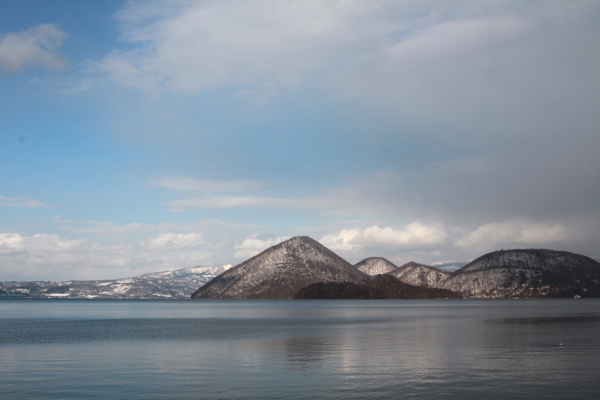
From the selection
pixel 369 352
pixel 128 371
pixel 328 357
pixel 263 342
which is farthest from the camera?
pixel 263 342

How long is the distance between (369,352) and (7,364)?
36031mm

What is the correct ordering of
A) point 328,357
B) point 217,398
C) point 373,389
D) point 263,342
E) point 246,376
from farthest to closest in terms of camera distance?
point 263,342 < point 328,357 < point 246,376 < point 373,389 < point 217,398

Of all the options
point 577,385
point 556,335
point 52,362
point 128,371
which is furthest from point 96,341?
point 556,335

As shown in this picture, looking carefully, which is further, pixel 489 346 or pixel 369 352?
pixel 489 346

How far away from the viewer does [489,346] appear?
6119cm

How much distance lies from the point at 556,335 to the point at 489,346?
808 inches

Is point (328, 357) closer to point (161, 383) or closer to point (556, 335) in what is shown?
point (161, 383)

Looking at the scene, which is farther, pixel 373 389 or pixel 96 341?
pixel 96 341

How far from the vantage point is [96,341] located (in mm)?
72562

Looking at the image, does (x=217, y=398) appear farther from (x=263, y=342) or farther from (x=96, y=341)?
(x=96, y=341)

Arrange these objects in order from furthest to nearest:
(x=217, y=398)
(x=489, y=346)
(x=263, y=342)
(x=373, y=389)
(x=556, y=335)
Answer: (x=556, y=335)
(x=263, y=342)
(x=489, y=346)
(x=373, y=389)
(x=217, y=398)

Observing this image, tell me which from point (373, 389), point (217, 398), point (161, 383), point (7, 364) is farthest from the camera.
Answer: point (7, 364)

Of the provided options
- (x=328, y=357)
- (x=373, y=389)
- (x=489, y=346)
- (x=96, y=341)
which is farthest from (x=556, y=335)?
(x=96, y=341)

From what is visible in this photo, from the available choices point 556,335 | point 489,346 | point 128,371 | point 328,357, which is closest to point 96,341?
point 128,371
